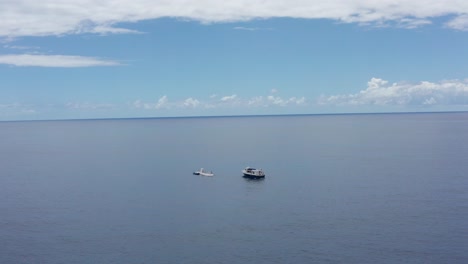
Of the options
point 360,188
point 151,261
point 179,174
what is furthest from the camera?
point 179,174

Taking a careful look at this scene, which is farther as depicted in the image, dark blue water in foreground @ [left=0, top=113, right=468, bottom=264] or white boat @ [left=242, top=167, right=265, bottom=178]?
white boat @ [left=242, top=167, right=265, bottom=178]

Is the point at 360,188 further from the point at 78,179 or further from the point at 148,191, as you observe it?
the point at 78,179

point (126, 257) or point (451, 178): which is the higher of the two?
point (451, 178)

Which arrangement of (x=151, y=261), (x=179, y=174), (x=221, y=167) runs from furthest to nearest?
(x=221, y=167) < (x=179, y=174) < (x=151, y=261)

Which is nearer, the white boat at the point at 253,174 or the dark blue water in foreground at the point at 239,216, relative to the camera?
the dark blue water in foreground at the point at 239,216

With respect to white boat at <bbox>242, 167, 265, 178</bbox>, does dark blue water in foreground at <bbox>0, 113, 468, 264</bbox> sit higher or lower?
lower

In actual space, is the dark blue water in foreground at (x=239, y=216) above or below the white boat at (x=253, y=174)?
below

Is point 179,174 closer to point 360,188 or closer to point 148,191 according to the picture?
point 148,191

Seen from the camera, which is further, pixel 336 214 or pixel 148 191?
pixel 148 191

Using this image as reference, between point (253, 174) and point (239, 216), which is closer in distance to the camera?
point (239, 216)

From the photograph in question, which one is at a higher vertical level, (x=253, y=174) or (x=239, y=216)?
(x=253, y=174)

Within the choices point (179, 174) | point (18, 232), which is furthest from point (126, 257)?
point (179, 174)
